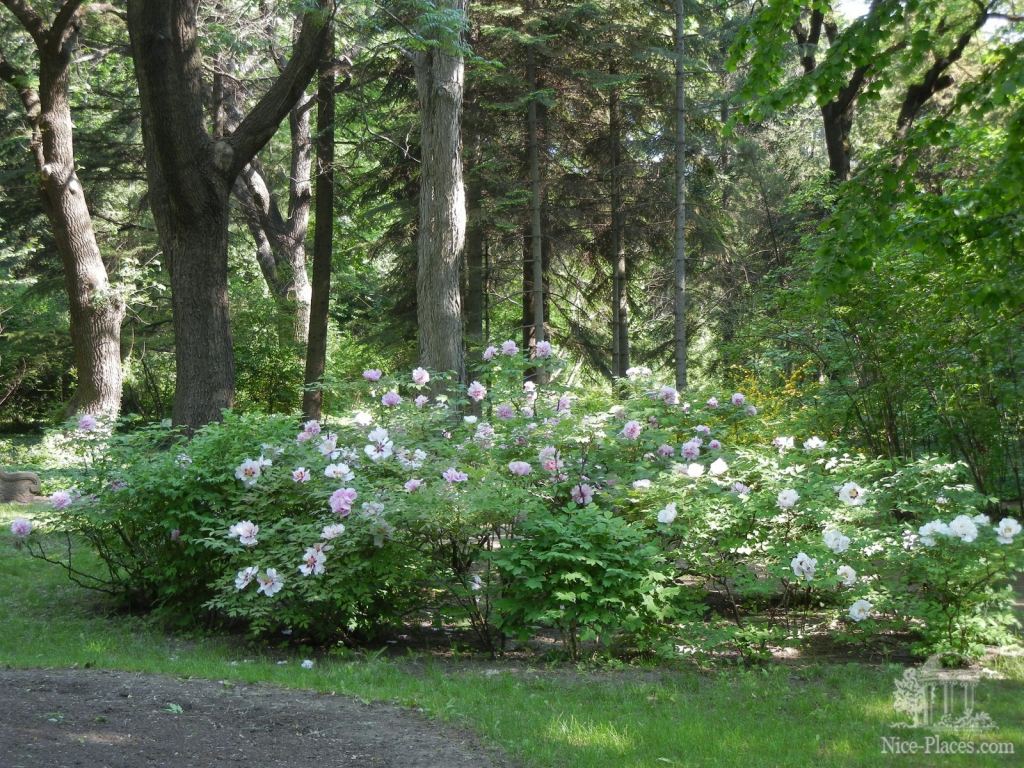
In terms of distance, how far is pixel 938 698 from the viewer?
4.68 meters

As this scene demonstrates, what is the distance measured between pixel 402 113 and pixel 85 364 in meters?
6.92

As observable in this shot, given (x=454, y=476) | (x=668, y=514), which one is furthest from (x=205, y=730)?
(x=668, y=514)

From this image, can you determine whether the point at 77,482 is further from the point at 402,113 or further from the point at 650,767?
the point at 402,113

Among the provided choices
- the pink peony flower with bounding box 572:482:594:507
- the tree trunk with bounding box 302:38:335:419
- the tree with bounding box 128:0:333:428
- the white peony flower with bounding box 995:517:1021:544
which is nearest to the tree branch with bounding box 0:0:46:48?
the tree trunk with bounding box 302:38:335:419

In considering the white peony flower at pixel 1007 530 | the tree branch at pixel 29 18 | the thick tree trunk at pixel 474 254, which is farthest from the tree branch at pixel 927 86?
the tree branch at pixel 29 18

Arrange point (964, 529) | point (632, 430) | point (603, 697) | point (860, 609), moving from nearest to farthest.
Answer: point (603, 697) < point (964, 529) < point (860, 609) < point (632, 430)

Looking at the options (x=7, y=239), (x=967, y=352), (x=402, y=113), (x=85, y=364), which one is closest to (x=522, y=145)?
(x=402, y=113)

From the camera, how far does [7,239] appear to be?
65.9 ft

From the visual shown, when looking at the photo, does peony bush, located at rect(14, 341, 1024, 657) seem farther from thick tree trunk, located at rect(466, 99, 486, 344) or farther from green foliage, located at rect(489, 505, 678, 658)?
thick tree trunk, located at rect(466, 99, 486, 344)

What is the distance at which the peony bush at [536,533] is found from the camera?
5461 millimetres

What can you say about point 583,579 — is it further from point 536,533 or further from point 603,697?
point 603,697

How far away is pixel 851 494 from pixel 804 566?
0.65 m

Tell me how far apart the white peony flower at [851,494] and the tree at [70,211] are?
1153 centimetres

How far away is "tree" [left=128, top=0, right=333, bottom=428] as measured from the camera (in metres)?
8.77
